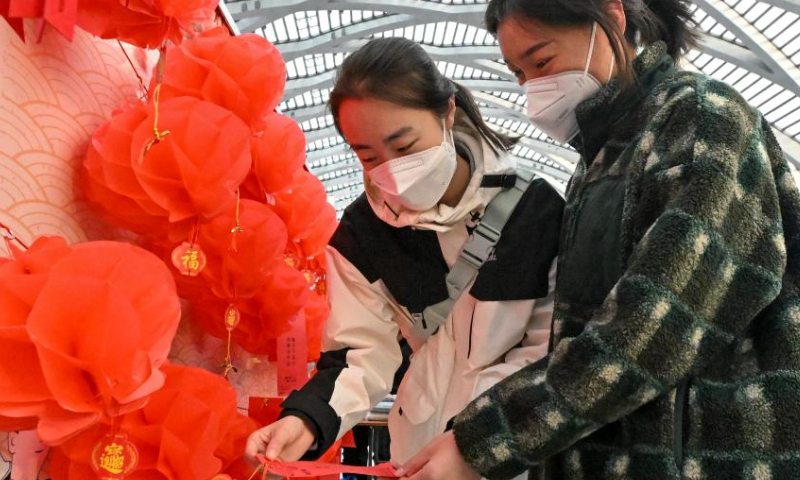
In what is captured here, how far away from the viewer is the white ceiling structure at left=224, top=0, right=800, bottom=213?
12.2 metres

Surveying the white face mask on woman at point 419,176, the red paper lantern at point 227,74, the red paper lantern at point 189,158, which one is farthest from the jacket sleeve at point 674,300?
the red paper lantern at point 227,74

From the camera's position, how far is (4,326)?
998 mm

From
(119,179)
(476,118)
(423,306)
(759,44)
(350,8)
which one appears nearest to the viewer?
(119,179)

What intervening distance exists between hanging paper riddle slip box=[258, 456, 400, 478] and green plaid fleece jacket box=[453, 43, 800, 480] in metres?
0.26

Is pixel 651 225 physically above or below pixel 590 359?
above

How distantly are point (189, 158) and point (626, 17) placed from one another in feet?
3.15

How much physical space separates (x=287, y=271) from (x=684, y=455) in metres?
1.16

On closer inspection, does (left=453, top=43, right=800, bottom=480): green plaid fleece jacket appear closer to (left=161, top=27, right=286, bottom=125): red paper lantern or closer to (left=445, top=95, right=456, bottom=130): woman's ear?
(left=445, top=95, right=456, bottom=130): woman's ear

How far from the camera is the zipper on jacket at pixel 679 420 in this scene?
3.43ft

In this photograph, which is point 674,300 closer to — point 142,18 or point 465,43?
point 142,18

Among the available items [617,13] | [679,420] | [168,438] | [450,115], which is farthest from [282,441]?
[617,13]

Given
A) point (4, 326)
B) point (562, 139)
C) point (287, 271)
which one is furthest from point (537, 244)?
point (4, 326)

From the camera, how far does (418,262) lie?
1752mm

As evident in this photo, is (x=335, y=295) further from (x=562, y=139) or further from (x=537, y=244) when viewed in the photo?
(x=562, y=139)
